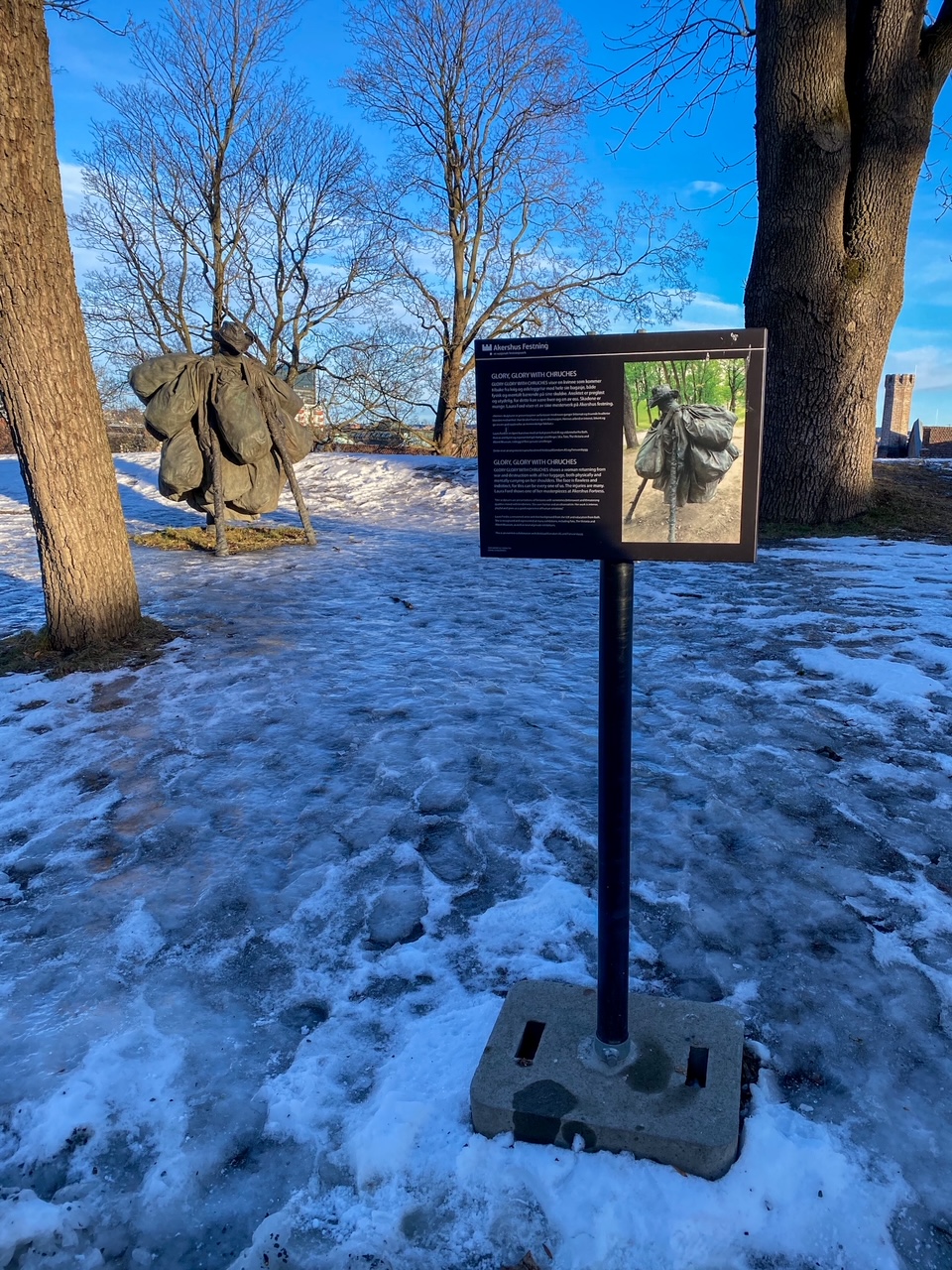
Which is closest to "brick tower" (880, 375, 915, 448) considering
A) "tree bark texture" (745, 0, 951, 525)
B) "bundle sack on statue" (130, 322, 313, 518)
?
"tree bark texture" (745, 0, 951, 525)

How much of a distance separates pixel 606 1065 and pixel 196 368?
26.7 feet

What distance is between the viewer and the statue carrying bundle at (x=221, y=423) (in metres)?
8.52

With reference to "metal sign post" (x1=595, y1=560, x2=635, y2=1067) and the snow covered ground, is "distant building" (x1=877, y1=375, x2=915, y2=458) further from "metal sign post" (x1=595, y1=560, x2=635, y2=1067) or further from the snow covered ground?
"metal sign post" (x1=595, y1=560, x2=635, y2=1067)

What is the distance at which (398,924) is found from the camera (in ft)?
9.16

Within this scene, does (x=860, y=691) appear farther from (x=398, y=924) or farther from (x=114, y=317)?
(x=114, y=317)

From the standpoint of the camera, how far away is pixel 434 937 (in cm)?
273

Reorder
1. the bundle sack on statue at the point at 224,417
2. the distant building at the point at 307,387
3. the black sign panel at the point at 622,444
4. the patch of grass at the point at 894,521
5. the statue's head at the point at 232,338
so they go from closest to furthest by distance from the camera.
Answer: the black sign panel at the point at 622,444 → the bundle sack on statue at the point at 224,417 → the statue's head at the point at 232,338 → the patch of grass at the point at 894,521 → the distant building at the point at 307,387

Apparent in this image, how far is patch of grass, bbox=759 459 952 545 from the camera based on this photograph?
964 centimetres

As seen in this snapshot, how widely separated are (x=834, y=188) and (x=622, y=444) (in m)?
8.79

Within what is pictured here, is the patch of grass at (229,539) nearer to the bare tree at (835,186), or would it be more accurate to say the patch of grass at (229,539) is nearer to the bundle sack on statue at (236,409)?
the bundle sack on statue at (236,409)

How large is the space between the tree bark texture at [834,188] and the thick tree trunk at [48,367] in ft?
23.2

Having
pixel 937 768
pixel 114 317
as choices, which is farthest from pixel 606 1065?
pixel 114 317

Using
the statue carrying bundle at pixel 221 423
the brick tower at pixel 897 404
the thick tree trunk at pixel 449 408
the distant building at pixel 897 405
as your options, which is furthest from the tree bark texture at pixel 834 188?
the brick tower at pixel 897 404

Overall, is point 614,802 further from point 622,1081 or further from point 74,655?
point 74,655
